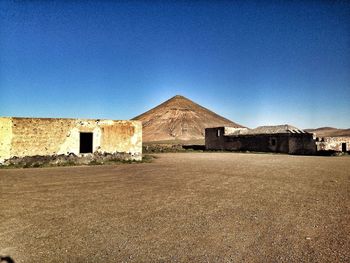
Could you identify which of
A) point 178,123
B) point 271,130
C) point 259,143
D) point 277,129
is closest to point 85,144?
point 259,143

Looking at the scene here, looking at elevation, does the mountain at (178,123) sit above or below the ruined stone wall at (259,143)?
above

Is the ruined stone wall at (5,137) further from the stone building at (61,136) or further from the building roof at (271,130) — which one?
the building roof at (271,130)

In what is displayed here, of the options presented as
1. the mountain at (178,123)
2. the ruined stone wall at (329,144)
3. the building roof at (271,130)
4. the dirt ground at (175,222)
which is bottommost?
the dirt ground at (175,222)

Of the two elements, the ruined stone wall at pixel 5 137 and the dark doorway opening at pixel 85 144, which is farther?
the dark doorway opening at pixel 85 144

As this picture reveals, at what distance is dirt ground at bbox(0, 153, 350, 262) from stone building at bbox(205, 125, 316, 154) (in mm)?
21366

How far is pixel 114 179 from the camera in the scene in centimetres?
1080

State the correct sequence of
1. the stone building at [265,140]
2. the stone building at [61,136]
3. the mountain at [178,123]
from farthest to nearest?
the mountain at [178,123], the stone building at [265,140], the stone building at [61,136]

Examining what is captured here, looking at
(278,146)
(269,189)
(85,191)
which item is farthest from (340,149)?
(85,191)

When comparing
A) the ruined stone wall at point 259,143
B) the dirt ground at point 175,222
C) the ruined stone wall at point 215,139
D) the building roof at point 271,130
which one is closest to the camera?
the dirt ground at point 175,222

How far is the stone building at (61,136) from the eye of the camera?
49.3ft

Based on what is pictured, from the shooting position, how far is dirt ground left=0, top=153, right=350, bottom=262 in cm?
396

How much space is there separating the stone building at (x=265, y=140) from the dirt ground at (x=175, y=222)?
21.4 m

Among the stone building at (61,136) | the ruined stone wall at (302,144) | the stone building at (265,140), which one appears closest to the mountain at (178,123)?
the stone building at (265,140)

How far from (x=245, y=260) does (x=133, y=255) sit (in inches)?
60.5
